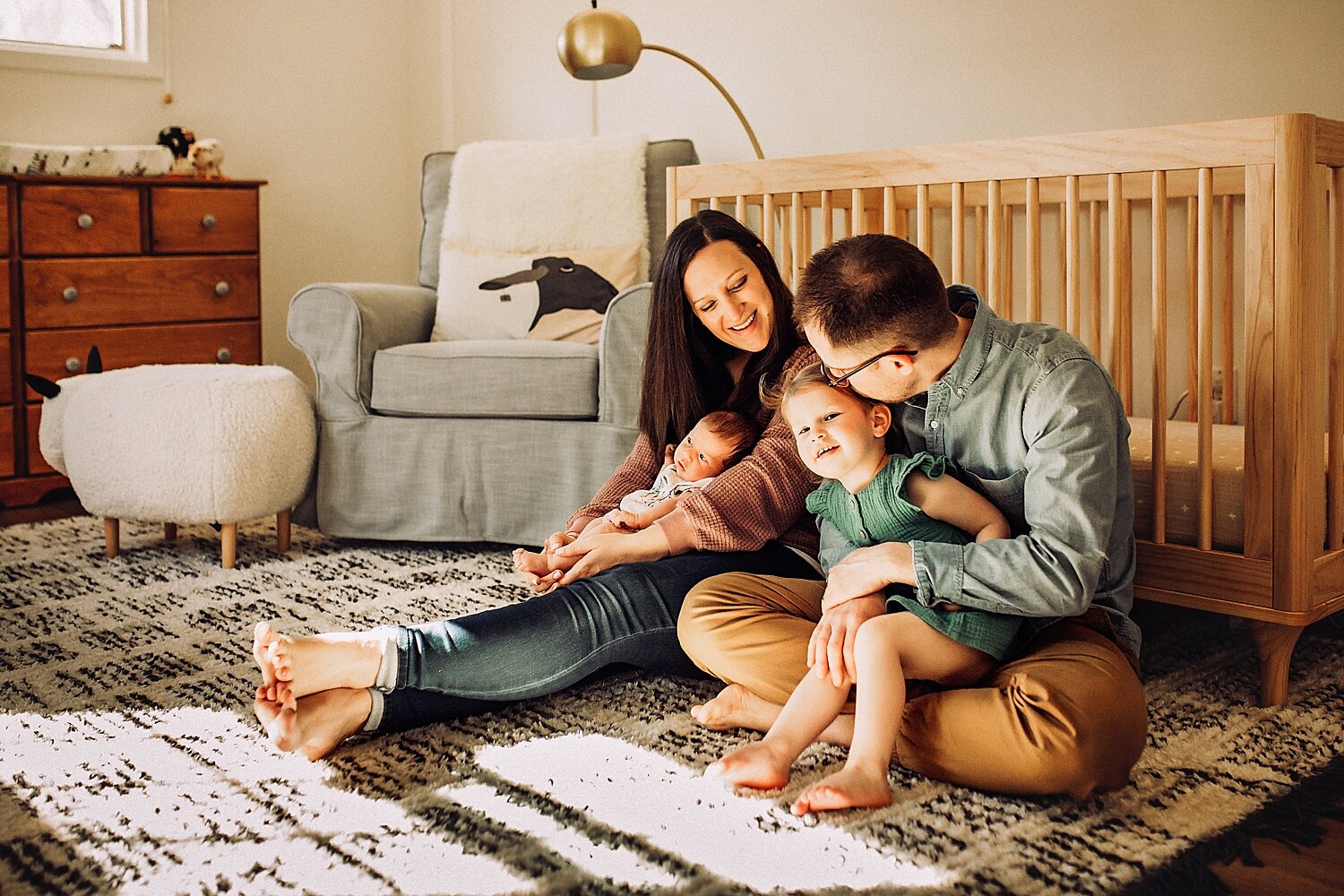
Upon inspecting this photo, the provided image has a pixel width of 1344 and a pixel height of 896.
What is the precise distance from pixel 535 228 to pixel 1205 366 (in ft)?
6.43

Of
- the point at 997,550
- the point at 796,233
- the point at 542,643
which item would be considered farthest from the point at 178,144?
the point at 997,550

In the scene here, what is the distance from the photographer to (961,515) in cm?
138

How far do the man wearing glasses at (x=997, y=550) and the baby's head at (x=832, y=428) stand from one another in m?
0.03

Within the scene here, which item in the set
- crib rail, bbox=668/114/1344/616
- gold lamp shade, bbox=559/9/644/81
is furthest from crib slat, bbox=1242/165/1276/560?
gold lamp shade, bbox=559/9/644/81

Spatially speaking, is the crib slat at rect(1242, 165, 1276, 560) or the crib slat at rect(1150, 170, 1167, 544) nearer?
the crib slat at rect(1242, 165, 1276, 560)

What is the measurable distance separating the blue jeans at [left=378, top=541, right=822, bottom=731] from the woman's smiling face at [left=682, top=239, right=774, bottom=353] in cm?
32

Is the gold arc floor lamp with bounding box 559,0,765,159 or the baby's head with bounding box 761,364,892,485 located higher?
the gold arc floor lamp with bounding box 559,0,765,159

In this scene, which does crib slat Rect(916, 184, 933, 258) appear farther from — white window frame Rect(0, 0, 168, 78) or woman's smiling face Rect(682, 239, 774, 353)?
white window frame Rect(0, 0, 168, 78)

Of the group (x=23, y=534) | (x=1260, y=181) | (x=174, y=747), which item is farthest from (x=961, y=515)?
(x=23, y=534)

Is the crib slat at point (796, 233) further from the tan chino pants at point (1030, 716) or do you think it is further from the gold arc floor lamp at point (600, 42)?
the tan chino pants at point (1030, 716)

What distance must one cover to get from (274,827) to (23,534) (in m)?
1.93

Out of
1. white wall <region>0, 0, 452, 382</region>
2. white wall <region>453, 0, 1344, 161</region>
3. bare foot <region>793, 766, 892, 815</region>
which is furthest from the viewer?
white wall <region>0, 0, 452, 382</region>

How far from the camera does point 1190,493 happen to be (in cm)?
169

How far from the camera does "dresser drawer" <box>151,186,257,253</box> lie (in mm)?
3381
